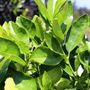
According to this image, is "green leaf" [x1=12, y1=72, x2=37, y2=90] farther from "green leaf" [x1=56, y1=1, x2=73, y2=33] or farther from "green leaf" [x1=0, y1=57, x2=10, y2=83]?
"green leaf" [x1=56, y1=1, x2=73, y2=33]

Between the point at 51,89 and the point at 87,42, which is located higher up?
the point at 87,42

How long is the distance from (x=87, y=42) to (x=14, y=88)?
0.27 meters

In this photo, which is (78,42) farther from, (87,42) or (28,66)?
(28,66)

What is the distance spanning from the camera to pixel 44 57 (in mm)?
857

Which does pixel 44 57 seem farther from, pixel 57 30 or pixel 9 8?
pixel 9 8

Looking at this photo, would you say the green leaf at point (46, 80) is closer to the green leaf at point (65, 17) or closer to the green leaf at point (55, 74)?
the green leaf at point (55, 74)

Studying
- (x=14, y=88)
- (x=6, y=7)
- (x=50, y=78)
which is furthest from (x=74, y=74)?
(x=6, y=7)

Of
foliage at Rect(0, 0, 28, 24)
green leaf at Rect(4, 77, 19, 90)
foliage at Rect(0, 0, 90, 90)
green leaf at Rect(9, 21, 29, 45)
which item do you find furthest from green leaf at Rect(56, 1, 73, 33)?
foliage at Rect(0, 0, 28, 24)

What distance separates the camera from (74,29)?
92 centimetres

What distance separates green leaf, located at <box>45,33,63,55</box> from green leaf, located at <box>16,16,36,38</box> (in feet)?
0.30

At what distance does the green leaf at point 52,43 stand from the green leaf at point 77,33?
0.13 ft

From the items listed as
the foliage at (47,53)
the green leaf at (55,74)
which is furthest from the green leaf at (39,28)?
the green leaf at (55,74)

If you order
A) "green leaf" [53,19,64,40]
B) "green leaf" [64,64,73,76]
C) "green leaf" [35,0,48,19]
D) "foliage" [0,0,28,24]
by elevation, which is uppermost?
"foliage" [0,0,28,24]

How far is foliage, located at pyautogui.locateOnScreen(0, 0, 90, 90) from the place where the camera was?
2.72 feet
